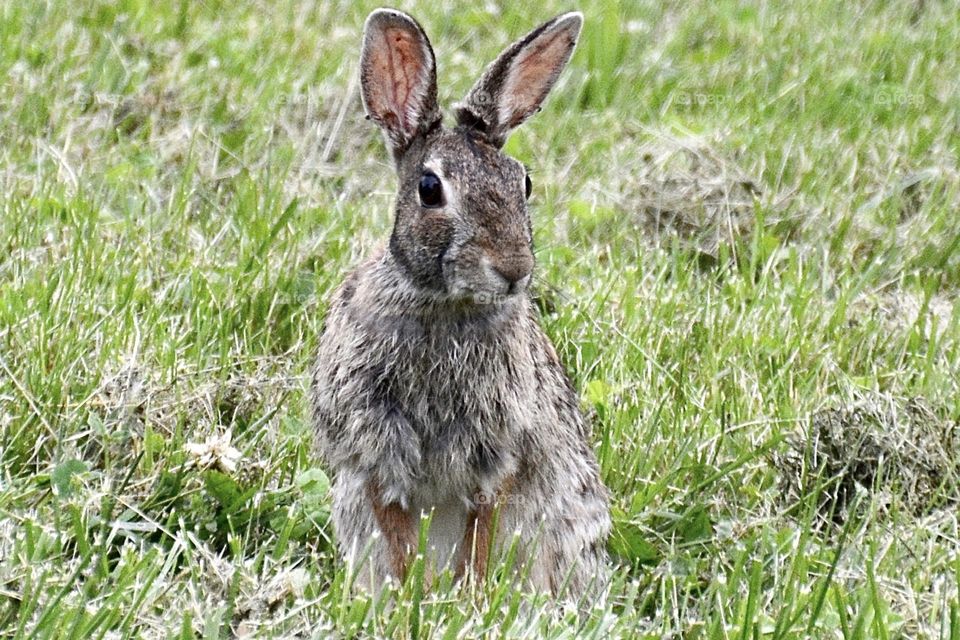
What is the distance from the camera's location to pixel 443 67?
8383mm

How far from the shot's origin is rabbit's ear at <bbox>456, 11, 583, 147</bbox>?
472 centimetres

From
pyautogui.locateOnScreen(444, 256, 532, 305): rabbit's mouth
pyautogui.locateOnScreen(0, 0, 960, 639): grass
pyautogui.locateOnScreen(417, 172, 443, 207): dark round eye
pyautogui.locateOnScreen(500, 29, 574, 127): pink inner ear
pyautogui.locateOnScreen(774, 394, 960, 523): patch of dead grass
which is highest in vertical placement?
pyautogui.locateOnScreen(500, 29, 574, 127): pink inner ear

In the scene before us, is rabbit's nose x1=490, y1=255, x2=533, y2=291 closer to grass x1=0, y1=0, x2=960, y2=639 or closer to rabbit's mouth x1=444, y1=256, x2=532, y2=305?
rabbit's mouth x1=444, y1=256, x2=532, y2=305

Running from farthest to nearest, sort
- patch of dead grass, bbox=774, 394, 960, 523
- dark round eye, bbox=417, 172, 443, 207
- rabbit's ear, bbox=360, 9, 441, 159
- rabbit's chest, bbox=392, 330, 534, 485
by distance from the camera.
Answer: patch of dead grass, bbox=774, 394, 960, 523 → rabbit's ear, bbox=360, 9, 441, 159 → rabbit's chest, bbox=392, 330, 534, 485 → dark round eye, bbox=417, 172, 443, 207

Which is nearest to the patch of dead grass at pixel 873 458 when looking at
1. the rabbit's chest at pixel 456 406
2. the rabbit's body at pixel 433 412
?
the rabbit's body at pixel 433 412

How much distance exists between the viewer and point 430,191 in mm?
4406

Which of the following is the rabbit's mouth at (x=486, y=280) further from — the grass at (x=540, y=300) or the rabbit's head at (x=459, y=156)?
the grass at (x=540, y=300)

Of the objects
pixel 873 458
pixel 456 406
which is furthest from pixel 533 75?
pixel 873 458

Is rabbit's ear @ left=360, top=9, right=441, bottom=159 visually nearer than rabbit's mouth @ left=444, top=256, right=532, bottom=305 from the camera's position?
No

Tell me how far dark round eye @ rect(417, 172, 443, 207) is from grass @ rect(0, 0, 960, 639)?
1020 mm

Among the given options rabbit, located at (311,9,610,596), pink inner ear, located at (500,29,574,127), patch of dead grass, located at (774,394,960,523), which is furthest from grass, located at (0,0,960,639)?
pink inner ear, located at (500,29,574,127)

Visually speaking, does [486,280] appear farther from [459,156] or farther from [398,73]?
[398,73]

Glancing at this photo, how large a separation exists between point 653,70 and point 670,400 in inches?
135

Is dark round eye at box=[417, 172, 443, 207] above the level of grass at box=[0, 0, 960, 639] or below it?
above
